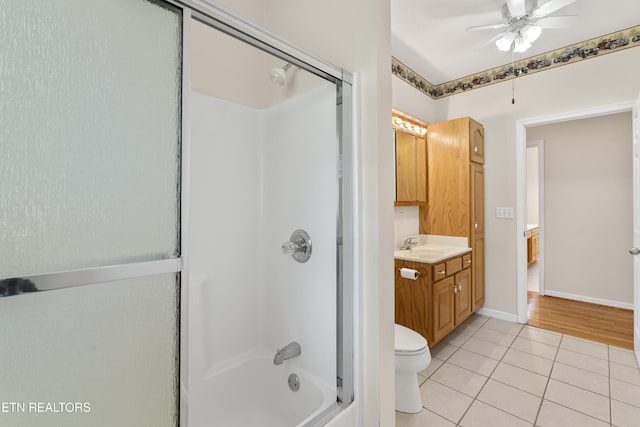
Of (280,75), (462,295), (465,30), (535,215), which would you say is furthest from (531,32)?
(535,215)

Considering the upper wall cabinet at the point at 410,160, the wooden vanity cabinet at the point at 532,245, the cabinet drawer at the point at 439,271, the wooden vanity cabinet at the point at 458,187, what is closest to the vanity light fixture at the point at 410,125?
the upper wall cabinet at the point at 410,160

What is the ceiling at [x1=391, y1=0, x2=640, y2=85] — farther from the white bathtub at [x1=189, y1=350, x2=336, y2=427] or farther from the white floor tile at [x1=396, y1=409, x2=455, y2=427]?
the white floor tile at [x1=396, y1=409, x2=455, y2=427]

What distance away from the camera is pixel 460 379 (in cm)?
205

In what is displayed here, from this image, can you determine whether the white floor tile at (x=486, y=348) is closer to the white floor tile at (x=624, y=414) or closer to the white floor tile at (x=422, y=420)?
the white floor tile at (x=624, y=414)

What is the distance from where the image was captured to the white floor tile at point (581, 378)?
6.27 ft

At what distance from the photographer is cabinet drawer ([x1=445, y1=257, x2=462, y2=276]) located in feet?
7.97

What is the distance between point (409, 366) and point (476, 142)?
2.34 meters

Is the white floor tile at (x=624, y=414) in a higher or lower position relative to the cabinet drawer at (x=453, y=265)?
lower

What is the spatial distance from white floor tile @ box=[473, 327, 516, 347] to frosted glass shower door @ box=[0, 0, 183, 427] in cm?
274

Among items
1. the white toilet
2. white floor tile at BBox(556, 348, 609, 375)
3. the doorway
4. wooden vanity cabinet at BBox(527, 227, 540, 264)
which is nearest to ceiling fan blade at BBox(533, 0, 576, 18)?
the white toilet

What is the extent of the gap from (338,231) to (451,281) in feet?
5.43

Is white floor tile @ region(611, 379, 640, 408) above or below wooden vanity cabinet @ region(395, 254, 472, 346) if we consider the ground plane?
below

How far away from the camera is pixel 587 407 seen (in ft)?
5.69

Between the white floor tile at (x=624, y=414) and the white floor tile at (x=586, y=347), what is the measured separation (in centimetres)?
66
